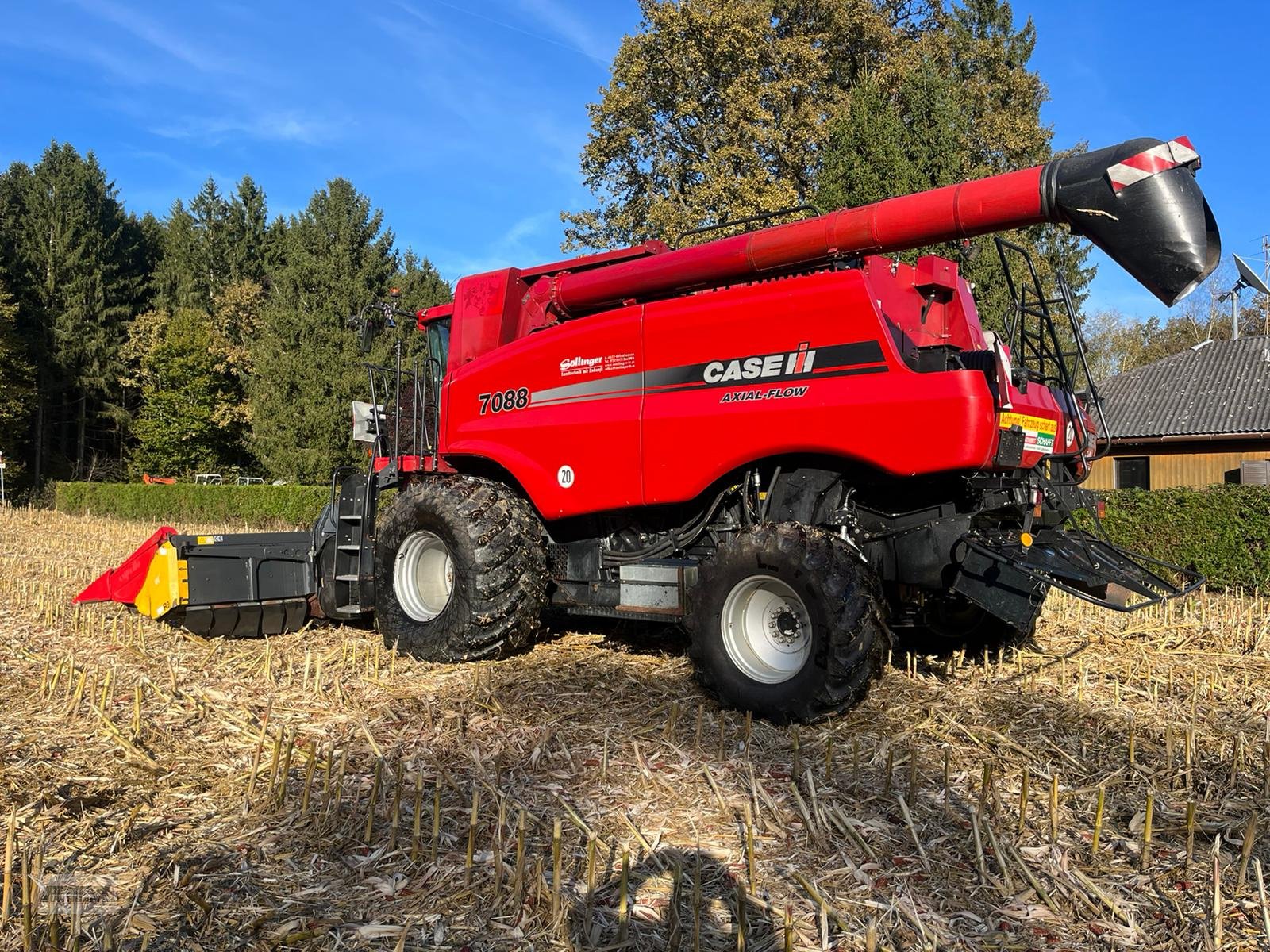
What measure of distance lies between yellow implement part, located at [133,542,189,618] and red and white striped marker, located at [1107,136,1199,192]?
6.80 m

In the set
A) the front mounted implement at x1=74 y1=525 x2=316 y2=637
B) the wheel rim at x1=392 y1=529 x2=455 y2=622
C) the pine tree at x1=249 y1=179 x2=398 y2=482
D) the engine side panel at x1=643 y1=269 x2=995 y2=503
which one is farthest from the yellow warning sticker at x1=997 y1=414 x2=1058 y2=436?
the pine tree at x1=249 y1=179 x2=398 y2=482

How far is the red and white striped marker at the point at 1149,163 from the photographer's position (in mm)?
4594

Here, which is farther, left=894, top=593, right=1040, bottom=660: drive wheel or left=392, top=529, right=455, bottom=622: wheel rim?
left=392, top=529, right=455, bottom=622: wheel rim

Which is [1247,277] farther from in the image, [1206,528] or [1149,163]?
[1206,528]

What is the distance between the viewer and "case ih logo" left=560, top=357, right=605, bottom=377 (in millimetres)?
6391

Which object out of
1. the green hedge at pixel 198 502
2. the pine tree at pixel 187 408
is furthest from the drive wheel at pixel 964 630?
the pine tree at pixel 187 408

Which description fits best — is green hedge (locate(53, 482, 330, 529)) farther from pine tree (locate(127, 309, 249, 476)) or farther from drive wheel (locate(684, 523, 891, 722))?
drive wheel (locate(684, 523, 891, 722))

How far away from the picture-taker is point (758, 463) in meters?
5.71

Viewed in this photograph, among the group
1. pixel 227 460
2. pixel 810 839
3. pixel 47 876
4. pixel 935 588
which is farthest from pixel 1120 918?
pixel 227 460

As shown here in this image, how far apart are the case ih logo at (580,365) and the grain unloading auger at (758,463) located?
0.03m

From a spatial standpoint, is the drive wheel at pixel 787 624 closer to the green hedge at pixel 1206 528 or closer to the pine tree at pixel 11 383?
the green hedge at pixel 1206 528

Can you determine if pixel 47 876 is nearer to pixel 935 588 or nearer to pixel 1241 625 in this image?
pixel 935 588

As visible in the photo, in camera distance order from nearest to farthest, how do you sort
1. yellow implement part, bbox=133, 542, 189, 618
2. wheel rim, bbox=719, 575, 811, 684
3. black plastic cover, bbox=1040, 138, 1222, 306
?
black plastic cover, bbox=1040, 138, 1222, 306 → wheel rim, bbox=719, 575, 811, 684 → yellow implement part, bbox=133, 542, 189, 618

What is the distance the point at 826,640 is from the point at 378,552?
3.98 meters
